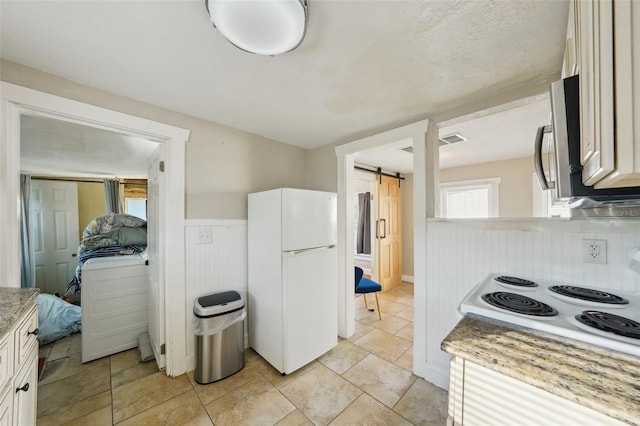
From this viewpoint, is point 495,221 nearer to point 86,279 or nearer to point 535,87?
point 535,87

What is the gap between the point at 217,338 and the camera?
1896 millimetres

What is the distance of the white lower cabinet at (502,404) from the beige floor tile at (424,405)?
1017mm

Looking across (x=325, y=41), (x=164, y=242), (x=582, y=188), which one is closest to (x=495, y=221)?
(x=582, y=188)

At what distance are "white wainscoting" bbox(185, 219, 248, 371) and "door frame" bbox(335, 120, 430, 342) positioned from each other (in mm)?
1048

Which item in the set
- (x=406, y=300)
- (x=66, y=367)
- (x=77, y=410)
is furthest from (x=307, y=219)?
(x=406, y=300)

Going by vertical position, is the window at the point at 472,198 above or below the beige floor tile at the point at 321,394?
above

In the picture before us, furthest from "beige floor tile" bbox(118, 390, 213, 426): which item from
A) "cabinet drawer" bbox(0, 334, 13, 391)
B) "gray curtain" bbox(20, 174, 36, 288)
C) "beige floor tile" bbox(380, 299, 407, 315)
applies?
"gray curtain" bbox(20, 174, 36, 288)

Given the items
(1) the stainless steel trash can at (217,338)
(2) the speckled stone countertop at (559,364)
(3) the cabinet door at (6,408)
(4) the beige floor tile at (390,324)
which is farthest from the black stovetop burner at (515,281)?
(3) the cabinet door at (6,408)

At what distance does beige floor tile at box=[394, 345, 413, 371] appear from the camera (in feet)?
6.78

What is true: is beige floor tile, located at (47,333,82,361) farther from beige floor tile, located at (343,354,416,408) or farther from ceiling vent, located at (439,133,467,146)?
ceiling vent, located at (439,133,467,146)

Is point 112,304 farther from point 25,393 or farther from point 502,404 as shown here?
point 502,404

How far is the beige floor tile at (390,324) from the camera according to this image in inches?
108

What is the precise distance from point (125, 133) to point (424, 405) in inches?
118

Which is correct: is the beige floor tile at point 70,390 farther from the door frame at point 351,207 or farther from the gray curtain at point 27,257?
the gray curtain at point 27,257
